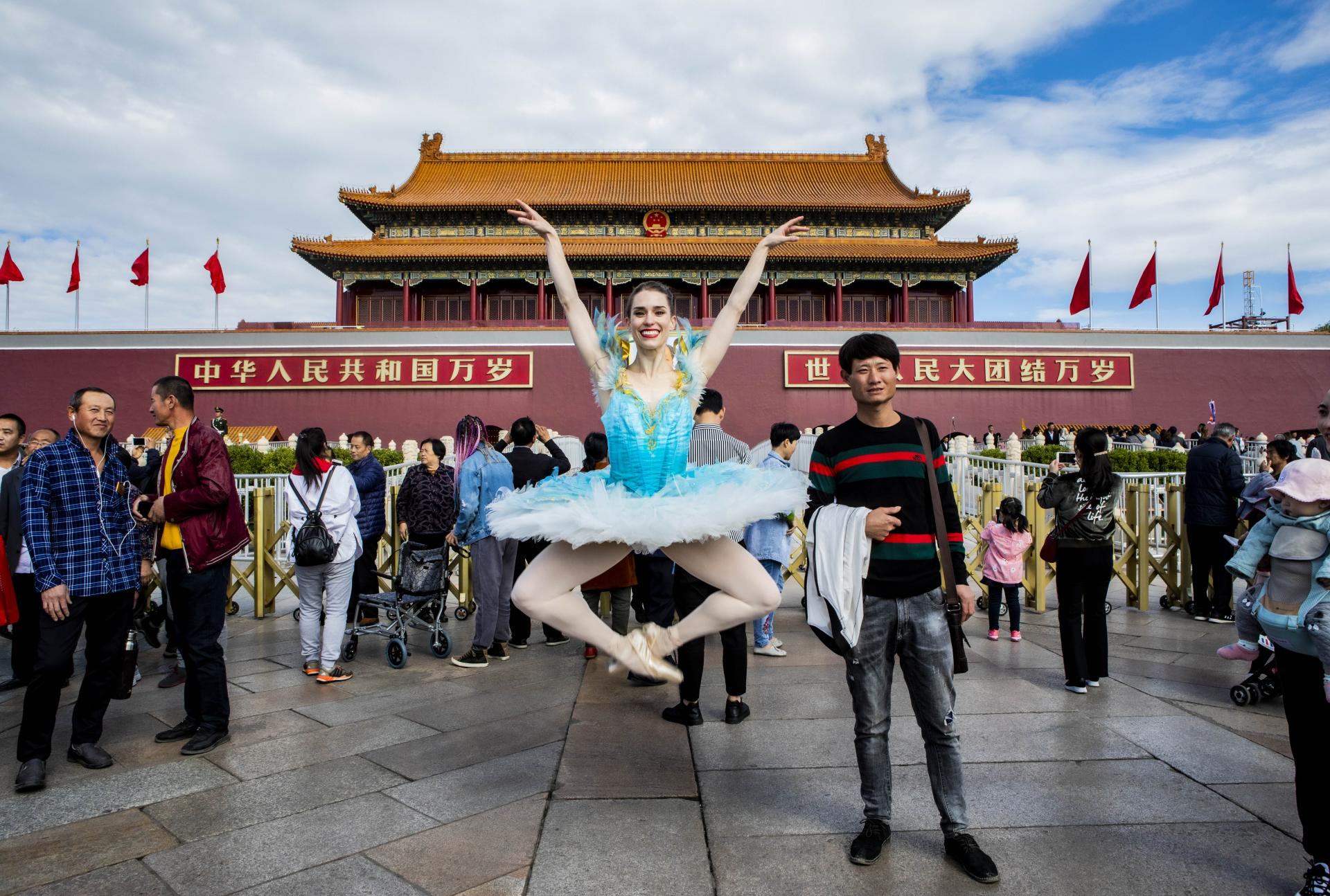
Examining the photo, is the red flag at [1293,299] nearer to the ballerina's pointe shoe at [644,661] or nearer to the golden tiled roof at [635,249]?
the golden tiled roof at [635,249]

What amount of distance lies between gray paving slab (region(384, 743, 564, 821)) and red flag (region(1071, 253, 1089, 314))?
21879mm

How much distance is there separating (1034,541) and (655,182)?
857 inches

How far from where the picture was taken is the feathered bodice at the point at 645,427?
2.79 m

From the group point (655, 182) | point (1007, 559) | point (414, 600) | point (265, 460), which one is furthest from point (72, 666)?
point (655, 182)

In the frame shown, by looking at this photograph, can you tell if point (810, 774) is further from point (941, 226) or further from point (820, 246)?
point (941, 226)

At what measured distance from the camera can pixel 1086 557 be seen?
4.43 metres

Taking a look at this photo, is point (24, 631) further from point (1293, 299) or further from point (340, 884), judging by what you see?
point (1293, 299)

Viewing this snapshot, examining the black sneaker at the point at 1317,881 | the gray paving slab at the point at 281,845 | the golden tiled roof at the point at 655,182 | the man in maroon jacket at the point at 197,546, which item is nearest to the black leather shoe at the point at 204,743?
the man in maroon jacket at the point at 197,546

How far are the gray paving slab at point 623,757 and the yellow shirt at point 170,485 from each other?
2.05 meters

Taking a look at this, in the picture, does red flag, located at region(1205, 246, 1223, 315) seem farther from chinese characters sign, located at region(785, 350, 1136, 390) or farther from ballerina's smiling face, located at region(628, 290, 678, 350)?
ballerina's smiling face, located at region(628, 290, 678, 350)

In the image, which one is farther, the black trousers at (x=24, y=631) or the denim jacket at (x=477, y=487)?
the denim jacket at (x=477, y=487)

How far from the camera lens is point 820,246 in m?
23.9

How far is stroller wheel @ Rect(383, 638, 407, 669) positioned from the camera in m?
5.13

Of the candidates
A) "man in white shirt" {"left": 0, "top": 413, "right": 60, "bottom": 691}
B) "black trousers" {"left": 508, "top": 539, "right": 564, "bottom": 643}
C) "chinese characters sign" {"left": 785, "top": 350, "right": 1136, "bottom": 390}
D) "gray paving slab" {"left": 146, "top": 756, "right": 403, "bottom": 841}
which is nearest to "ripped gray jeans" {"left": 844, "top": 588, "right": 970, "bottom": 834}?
"gray paving slab" {"left": 146, "top": 756, "right": 403, "bottom": 841}
